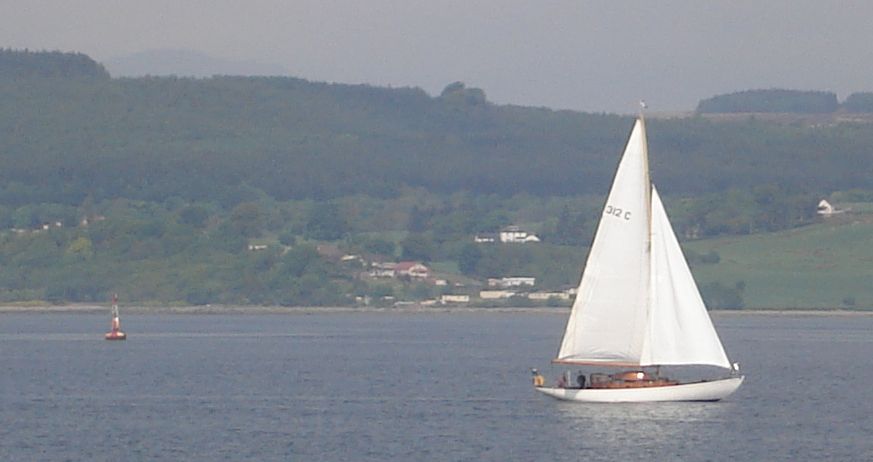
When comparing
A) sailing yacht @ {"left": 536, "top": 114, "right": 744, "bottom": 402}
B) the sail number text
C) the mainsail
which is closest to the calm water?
sailing yacht @ {"left": 536, "top": 114, "right": 744, "bottom": 402}

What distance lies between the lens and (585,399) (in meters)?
60.0

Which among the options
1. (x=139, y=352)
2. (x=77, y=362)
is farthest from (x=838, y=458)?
(x=139, y=352)

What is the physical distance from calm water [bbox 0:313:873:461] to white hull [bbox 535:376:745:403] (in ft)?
1.19

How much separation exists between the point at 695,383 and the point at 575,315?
14.4 ft

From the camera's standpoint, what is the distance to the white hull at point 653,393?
2323 inches

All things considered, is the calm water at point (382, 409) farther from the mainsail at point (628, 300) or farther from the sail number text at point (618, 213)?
the sail number text at point (618, 213)

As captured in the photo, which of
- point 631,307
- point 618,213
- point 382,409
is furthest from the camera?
point 382,409

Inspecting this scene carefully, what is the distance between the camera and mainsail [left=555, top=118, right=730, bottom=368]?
193 ft

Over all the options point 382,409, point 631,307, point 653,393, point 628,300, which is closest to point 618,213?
point 628,300

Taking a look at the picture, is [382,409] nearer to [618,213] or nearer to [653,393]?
[653,393]

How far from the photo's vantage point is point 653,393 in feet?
193

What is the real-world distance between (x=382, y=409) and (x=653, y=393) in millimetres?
9912

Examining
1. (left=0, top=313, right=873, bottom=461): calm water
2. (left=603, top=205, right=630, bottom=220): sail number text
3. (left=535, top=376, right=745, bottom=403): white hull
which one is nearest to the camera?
(left=0, top=313, right=873, bottom=461): calm water

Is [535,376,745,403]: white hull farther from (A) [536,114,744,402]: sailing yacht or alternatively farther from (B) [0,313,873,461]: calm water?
(B) [0,313,873,461]: calm water
